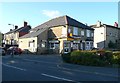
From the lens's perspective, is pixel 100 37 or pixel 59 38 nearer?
pixel 59 38

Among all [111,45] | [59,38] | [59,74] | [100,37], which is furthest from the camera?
[100,37]

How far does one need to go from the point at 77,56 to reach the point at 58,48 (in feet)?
79.7

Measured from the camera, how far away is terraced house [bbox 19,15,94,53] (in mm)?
44969

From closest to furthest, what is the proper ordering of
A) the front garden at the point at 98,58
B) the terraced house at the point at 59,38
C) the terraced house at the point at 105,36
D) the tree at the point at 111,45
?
the front garden at the point at 98,58, the terraced house at the point at 59,38, the terraced house at the point at 105,36, the tree at the point at 111,45

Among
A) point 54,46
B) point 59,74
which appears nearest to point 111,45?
point 54,46

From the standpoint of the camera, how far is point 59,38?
151 feet

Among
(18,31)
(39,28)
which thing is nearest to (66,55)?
(39,28)

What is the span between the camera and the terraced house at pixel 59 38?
4497cm

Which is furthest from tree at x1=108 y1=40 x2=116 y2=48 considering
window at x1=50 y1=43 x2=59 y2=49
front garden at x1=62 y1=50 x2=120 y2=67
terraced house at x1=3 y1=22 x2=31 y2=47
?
front garden at x1=62 y1=50 x2=120 y2=67

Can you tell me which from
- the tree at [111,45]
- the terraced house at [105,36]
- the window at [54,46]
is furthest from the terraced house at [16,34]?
the tree at [111,45]

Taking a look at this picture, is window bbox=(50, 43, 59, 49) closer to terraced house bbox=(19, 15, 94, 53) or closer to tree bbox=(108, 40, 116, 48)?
terraced house bbox=(19, 15, 94, 53)

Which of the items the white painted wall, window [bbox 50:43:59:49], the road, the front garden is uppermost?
the white painted wall

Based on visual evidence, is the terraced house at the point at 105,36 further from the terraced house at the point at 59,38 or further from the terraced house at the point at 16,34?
the terraced house at the point at 16,34

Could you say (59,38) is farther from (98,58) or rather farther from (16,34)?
(98,58)
